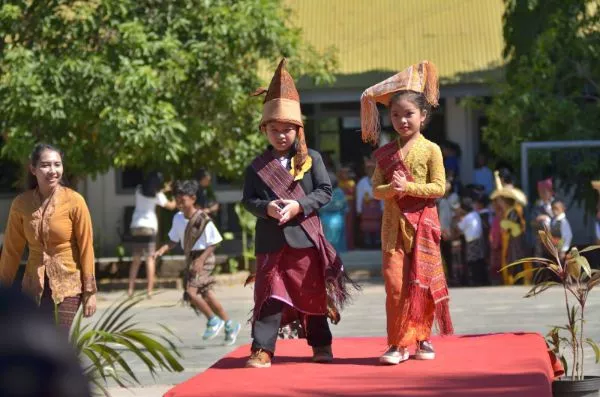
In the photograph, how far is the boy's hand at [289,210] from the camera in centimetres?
675

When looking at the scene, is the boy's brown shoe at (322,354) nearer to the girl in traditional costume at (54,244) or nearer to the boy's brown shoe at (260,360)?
the boy's brown shoe at (260,360)

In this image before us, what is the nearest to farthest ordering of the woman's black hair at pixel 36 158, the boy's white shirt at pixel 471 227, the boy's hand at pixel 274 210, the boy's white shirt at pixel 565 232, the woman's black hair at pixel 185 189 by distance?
the boy's hand at pixel 274 210
the woman's black hair at pixel 36 158
the woman's black hair at pixel 185 189
the boy's white shirt at pixel 565 232
the boy's white shirt at pixel 471 227

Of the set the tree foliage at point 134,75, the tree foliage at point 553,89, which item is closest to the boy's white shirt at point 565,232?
the tree foliage at point 553,89

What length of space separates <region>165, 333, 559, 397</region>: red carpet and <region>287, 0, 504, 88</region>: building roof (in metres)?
15.4

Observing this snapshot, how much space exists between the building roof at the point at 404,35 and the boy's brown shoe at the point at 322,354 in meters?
15.8

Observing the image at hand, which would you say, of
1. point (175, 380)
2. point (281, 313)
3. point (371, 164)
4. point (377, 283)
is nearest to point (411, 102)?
point (281, 313)

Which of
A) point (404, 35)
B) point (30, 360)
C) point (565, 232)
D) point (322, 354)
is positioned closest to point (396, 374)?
point (322, 354)

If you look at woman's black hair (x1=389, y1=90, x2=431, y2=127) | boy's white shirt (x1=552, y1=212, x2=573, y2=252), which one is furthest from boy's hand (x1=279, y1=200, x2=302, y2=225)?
boy's white shirt (x1=552, y1=212, x2=573, y2=252)

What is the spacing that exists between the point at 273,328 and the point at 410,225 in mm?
932

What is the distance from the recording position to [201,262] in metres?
11.7

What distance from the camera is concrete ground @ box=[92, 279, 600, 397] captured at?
400 inches

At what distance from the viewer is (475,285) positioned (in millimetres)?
18188

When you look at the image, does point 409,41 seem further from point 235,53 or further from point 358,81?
point 235,53

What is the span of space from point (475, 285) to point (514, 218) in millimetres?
1162
